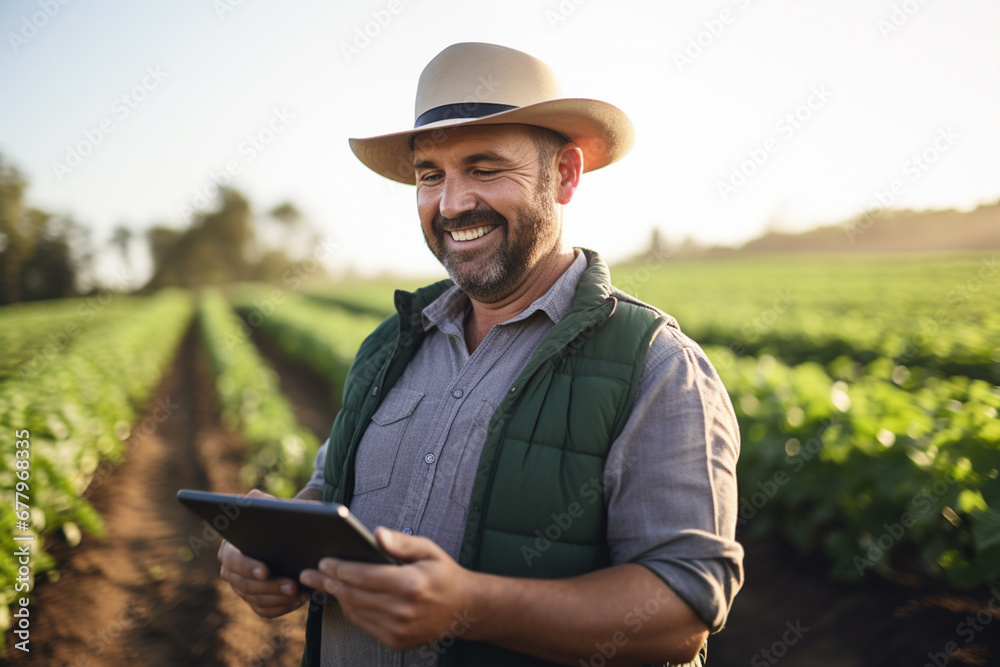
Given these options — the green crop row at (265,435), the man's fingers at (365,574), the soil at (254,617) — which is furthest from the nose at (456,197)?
the green crop row at (265,435)

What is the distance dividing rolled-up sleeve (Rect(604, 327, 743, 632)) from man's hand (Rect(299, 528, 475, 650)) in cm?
43

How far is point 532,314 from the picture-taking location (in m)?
1.77

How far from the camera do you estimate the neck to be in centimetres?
189

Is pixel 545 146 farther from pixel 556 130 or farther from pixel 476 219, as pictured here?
pixel 476 219

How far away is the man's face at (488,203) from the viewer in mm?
1737

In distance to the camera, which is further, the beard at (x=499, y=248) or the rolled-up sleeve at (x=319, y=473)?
the rolled-up sleeve at (x=319, y=473)

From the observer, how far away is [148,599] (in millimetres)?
3977

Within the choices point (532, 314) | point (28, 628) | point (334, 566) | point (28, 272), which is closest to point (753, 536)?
point (532, 314)

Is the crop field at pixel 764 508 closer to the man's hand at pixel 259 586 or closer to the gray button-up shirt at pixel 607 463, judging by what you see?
the gray button-up shirt at pixel 607 463

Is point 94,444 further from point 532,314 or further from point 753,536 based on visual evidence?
point 753,536

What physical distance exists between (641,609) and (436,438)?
2.37ft

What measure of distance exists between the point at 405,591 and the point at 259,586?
66 cm

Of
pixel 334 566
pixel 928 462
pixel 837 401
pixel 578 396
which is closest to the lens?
pixel 334 566

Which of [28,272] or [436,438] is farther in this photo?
[28,272]
